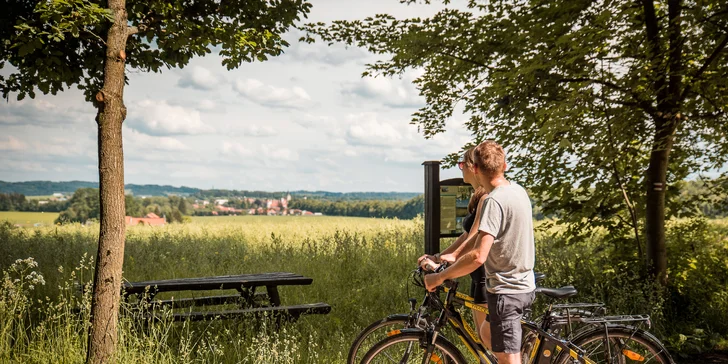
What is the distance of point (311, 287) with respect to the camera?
9.45 meters

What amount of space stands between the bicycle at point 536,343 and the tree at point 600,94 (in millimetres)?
3601

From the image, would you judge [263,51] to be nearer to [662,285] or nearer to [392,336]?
[392,336]

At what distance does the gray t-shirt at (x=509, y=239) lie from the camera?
3575mm

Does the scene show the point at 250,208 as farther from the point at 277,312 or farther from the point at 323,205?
the point at 277,312

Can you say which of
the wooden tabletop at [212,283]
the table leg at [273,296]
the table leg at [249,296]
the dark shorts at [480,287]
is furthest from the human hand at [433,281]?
the table leg at [249,296]

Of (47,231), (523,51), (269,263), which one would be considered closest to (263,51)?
(523,51)

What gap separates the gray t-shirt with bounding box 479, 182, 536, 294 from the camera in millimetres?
3575

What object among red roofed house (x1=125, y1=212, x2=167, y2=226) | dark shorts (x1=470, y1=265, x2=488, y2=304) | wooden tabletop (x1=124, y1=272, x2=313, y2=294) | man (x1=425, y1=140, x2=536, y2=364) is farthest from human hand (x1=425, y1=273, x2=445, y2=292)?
red roofed house (x1=125, y1=212, x2=167, y2=226)

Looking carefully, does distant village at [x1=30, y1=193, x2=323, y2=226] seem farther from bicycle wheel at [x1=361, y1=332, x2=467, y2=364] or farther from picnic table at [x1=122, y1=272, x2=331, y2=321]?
bicycle wheel at [x1=361, y1=332, x2=467, y2=364]

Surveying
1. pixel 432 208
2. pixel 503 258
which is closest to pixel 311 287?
pixel 432 208

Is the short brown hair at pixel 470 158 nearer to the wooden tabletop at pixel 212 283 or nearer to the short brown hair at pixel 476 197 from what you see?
the short brown hair at pixel 476 197

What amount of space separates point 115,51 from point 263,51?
4.71 feet

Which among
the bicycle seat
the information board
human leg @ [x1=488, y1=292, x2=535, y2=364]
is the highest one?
the information board

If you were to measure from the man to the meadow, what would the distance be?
1656 mm
